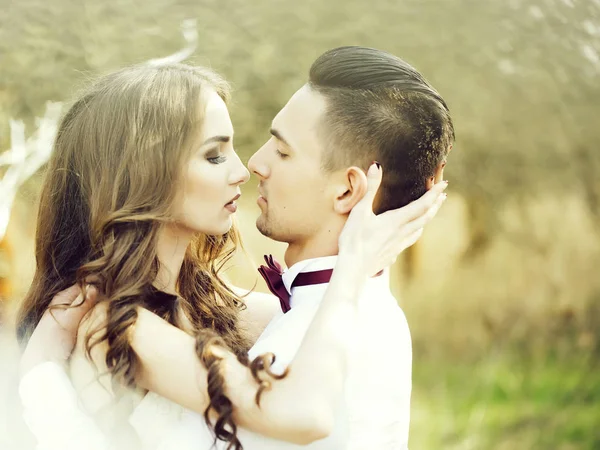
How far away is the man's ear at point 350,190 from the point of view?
1327 mm

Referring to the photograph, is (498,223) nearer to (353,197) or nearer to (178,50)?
(353,197)

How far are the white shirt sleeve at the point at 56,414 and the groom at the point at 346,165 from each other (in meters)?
0.07

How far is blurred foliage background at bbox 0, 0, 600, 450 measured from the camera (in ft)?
6.35

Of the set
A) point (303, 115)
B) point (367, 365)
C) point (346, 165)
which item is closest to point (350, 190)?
point (346, 165)

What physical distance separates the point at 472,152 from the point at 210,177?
0.85 metres

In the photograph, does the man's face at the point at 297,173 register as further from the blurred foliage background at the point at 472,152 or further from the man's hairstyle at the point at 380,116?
the blurred foliage background at the point at 472,152

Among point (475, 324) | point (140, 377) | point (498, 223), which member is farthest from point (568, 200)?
point (140, 377)

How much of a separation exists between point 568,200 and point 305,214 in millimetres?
878

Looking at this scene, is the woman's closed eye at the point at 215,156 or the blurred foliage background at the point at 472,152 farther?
the blurred foliage background at the point at 472,152

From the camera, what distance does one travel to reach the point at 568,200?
1.98 m

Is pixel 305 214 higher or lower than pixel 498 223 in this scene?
higher

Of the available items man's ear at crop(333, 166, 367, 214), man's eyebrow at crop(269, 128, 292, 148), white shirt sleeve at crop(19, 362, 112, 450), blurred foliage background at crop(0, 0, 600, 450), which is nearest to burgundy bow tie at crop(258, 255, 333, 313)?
man's ear at crop(333, 166, 367, 214)

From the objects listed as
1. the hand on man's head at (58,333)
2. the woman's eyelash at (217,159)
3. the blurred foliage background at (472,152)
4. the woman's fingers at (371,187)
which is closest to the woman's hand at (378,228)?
the woman's fingers at (371,187)

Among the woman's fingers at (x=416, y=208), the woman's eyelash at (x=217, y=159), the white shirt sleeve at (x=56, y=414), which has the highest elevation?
the woman's fingers at (x=416, y=208)
